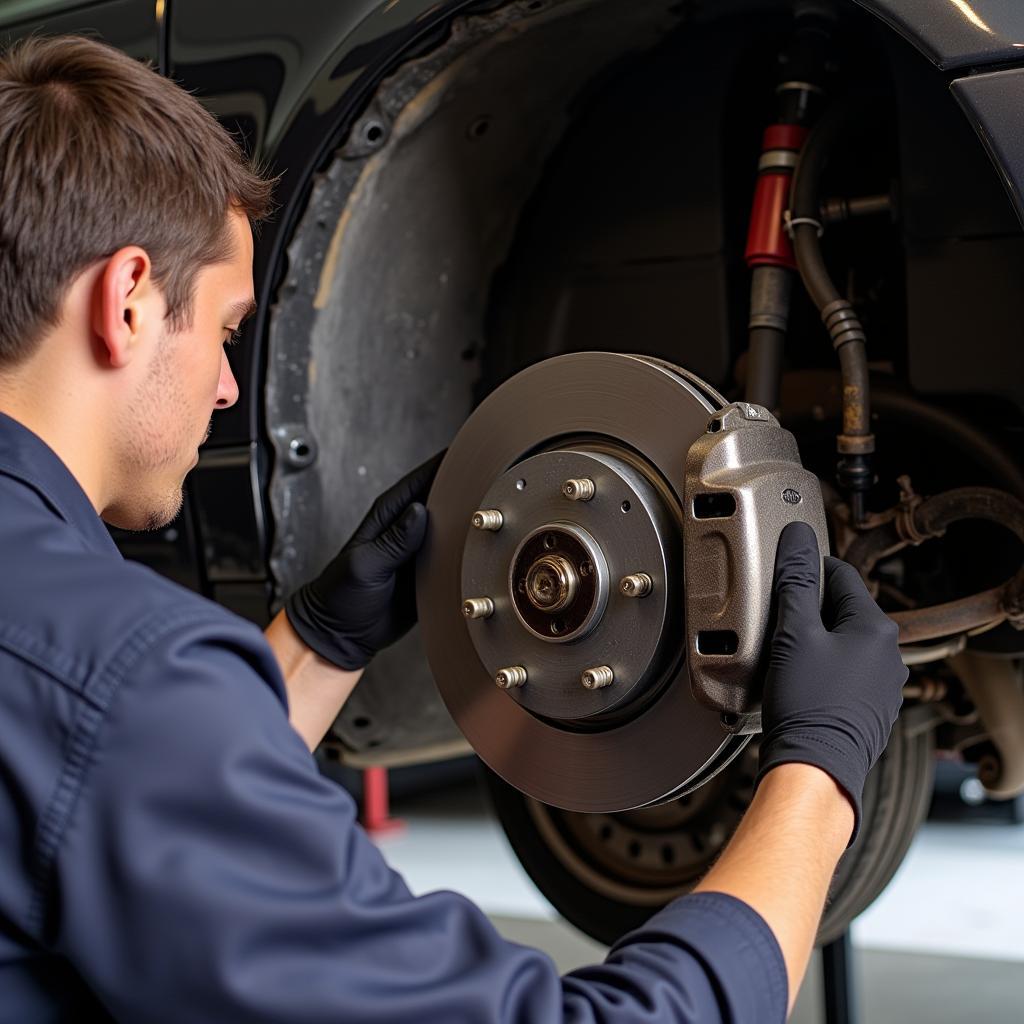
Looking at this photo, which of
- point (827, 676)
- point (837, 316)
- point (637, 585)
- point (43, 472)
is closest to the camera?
point (43, 472)

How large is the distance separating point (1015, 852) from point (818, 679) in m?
3.26

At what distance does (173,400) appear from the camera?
753 mm

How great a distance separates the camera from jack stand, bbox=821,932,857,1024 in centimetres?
180

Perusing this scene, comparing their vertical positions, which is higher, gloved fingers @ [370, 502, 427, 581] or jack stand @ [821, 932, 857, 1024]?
gloved fingers @ [370, 502, 427, 581]

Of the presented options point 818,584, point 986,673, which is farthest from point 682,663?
point 986,673

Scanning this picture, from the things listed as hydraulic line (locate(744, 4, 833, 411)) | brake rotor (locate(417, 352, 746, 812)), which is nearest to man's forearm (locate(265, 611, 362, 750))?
brake rotor (locate(417, 352, 746, 812))

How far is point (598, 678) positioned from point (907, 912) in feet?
7.80

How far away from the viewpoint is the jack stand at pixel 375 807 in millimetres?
4273

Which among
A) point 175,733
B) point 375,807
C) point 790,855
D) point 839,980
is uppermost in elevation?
point 175,733

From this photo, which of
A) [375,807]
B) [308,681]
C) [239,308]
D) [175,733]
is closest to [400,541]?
[308,681]

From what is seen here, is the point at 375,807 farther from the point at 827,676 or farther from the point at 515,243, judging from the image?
the point at 827,676

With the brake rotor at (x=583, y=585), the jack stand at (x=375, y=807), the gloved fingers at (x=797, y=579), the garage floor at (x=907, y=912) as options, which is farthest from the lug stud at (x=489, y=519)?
the jack stand at (x=375, y=807)

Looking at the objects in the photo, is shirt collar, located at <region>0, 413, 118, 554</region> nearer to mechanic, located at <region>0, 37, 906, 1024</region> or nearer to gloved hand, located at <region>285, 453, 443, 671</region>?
mechanic, located at <region>0, 37, 906, 1024</region>

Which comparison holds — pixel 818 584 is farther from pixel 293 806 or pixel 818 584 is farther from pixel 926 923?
pixel 926 923
